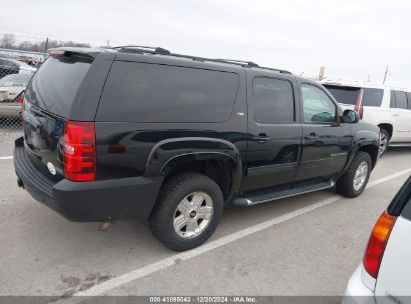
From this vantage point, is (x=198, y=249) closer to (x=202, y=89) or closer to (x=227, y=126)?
(x=227, y=126)

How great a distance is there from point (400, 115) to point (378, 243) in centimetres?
810

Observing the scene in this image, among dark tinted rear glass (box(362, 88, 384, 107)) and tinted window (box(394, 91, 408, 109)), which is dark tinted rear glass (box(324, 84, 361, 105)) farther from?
tinted window (box(394, 91, 408, 109))

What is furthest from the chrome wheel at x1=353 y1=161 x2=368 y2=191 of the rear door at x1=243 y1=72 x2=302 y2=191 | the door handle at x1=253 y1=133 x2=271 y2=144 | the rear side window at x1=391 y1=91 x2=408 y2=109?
the rear side window at x1=391 y1=91 x2=408 y2=109

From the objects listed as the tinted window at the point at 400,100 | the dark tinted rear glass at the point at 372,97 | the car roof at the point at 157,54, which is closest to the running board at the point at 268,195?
the car roof at the point at 157,54

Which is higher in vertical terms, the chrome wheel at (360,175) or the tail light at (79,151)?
the tail light at (79,151)

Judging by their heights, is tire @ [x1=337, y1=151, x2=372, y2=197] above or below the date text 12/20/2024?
above

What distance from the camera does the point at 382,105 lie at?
856 cm

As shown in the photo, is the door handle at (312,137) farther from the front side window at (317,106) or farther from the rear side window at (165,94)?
the rear side window at (165,94)

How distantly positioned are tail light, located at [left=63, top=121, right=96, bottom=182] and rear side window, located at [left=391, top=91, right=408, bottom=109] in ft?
26.9

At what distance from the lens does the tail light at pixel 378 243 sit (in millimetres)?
1935

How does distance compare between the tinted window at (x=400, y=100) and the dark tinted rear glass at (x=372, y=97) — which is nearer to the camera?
the dark tinted rear glass at (x=372, y=97)

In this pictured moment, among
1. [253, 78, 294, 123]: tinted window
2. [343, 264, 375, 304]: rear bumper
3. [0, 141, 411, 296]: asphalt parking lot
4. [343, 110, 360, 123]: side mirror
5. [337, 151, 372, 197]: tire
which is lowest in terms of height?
[0, 141, 411, 296]: asphalt parking lot

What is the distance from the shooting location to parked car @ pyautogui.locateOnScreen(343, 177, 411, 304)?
1.81 meters

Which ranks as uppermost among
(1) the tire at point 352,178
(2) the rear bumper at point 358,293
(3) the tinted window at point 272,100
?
(3) the tinted window at point 272,100
